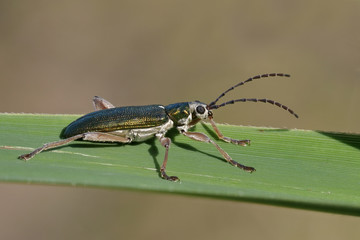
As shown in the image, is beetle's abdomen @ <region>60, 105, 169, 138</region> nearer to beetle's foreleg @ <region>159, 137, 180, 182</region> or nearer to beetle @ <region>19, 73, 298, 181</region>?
beetle @ <region>19, 73, 298, 181</region>

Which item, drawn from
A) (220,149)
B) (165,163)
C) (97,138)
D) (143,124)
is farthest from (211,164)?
(97,138)

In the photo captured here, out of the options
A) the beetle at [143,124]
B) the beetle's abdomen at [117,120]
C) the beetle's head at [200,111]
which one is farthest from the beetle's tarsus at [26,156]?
the beetle's head at [200,111]

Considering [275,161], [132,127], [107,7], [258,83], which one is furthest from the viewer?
[107,7]

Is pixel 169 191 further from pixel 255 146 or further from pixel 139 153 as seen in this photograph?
pixel 255 146

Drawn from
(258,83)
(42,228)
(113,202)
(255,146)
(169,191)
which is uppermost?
(258,83)

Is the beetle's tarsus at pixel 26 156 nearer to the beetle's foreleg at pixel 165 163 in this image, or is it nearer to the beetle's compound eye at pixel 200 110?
the beetle's foreleg at pixel 165 163

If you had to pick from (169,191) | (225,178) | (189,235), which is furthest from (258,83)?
(169,191)
